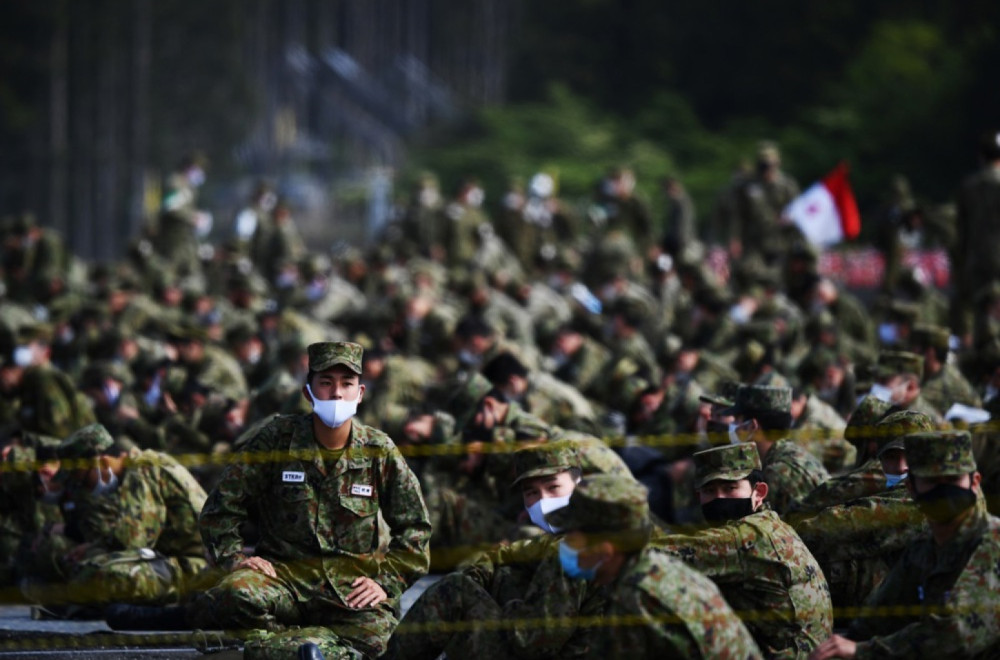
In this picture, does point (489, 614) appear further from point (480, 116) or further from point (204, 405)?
point (480, 116)

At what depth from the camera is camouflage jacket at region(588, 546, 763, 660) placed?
6.50 metres

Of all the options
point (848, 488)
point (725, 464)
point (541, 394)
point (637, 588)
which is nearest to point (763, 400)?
point (848, 488)

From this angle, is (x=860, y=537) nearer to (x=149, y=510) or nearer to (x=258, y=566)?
(x=258, y=566)

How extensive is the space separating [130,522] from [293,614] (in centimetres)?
232

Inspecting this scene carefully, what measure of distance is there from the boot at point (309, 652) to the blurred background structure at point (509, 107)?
28.3 m

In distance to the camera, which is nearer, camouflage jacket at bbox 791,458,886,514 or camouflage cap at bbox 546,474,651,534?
camouflage cap at bbox 546,474,651,534

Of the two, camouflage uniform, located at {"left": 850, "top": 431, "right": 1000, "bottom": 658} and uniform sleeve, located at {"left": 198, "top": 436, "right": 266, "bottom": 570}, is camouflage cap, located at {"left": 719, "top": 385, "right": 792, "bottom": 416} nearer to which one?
uniform sleeve, located at {"left": 198, "top": 436, "right": 266, "bottom": 570}

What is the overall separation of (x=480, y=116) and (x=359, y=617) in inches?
1652

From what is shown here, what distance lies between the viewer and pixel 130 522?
1059 cm

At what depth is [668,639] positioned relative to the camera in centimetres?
650

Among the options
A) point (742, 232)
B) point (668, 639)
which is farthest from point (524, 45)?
point (668, 639)

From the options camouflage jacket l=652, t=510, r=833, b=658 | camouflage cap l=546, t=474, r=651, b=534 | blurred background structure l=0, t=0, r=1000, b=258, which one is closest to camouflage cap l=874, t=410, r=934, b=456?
camouflage jacket l=652, t=510, r=833, b=658

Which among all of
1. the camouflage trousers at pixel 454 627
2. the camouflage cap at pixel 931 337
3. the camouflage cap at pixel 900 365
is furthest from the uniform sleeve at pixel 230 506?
the camouflage cap at pixel 931 337

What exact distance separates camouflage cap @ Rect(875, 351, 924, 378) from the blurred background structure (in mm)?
24383
